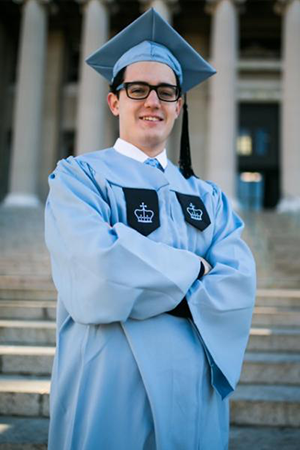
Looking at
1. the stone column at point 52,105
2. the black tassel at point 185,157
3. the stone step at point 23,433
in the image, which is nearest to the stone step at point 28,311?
the stone step at point 23,433

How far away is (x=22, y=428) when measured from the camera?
3.33 metres

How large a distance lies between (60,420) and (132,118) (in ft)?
5.11

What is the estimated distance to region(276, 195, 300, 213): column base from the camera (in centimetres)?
1778

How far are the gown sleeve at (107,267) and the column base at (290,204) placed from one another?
16.9m

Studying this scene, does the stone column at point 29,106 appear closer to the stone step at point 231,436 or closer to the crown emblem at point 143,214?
the stone step at point 231,436

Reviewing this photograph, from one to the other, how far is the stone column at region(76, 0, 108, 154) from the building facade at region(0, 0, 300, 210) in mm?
48

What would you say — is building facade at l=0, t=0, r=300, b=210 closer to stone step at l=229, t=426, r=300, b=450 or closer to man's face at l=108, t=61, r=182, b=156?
stone step at l=229, t=426, r=300, b=450

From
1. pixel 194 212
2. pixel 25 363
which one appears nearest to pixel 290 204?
pixel 25 363

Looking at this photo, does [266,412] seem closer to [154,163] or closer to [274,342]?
[274,342]

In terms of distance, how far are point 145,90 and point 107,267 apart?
38.7 inches

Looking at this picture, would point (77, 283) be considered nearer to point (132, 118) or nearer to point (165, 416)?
point (165, 416)

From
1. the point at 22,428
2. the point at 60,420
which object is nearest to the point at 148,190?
the point at 60,420

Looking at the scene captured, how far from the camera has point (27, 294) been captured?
614 centimetres

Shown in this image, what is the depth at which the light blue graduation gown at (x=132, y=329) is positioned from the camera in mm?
1748
